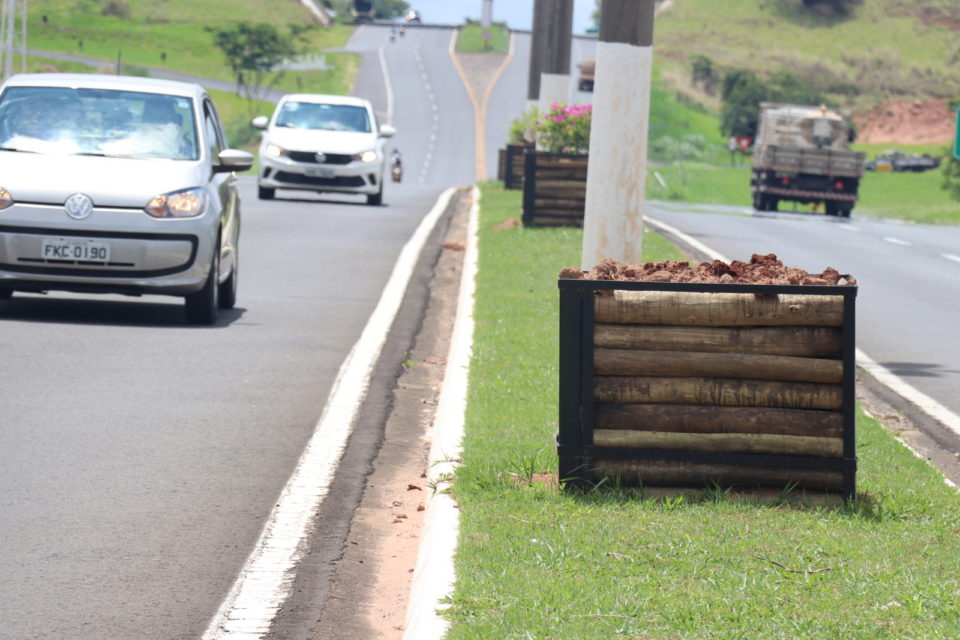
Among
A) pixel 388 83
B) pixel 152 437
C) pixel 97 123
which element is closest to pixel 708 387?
pixel 152 437

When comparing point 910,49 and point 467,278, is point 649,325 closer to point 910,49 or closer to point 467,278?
point 467,278

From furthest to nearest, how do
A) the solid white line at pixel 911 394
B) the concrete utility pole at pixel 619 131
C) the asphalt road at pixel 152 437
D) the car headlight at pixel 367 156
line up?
the car headlight at pixel 367 156, the concrete utility pole at pixel 619 131, the solid white line at pixel 911 394, the asphalt road at pixel 152 437

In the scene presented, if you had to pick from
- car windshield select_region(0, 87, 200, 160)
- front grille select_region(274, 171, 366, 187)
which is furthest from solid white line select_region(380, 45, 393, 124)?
car windshield select_region(0, 87, 200, 160)

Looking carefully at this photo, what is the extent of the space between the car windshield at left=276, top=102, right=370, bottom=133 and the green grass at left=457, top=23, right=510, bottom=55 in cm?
9103

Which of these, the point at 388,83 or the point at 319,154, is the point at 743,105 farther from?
the point at 319,154

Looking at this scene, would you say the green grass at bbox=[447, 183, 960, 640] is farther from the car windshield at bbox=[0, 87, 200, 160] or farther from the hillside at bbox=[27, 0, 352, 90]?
the hillside at bbox=[27, 0, 352, 90]

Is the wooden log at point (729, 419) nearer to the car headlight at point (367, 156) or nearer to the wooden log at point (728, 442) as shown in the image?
the wooden log at point (728, 442)

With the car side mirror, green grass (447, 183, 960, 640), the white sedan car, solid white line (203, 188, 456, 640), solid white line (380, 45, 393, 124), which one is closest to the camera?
green grass (447, 183, 960, 640)

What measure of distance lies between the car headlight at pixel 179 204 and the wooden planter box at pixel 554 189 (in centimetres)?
1050

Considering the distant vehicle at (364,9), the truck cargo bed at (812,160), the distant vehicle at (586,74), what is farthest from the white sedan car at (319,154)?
the distant vehicle at (364,9)

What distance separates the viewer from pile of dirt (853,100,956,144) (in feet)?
350

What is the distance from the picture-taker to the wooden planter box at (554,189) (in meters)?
22.1

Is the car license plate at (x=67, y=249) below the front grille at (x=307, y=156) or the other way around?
below

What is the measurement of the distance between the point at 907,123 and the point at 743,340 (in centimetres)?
10620
